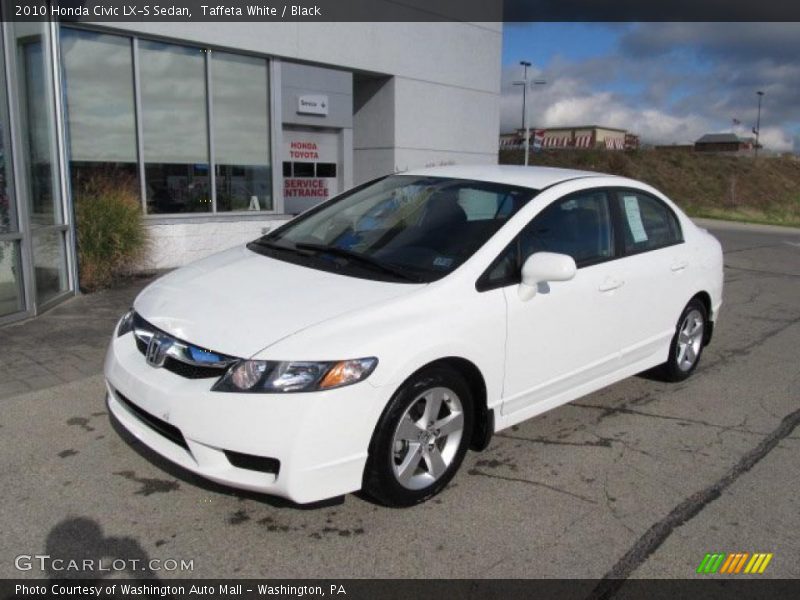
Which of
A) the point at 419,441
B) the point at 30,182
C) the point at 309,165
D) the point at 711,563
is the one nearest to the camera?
the point at 711,563

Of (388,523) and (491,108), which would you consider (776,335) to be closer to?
(388,523)

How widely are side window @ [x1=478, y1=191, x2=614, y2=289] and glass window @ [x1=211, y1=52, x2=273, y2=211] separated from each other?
7.15 m

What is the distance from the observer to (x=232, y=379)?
3.02m

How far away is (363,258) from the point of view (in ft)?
12.7

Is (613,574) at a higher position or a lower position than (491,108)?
lower

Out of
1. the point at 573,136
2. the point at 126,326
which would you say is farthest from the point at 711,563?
the point at 573,136

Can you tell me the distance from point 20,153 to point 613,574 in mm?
6141

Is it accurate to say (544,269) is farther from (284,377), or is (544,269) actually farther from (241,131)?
(241,131)

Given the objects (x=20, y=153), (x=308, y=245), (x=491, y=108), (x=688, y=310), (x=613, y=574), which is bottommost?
(x=613, y=574)

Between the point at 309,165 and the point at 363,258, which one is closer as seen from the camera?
the point at 363,258

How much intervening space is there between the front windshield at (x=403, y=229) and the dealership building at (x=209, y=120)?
3.60 meters

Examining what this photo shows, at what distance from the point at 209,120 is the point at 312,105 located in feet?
6.57

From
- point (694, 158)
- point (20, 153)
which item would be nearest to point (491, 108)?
point (20, 153)

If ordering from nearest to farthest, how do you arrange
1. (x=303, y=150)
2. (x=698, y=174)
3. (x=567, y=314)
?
(x=567, y=314) → (x=303, y=150) → (x=698, y=174)
